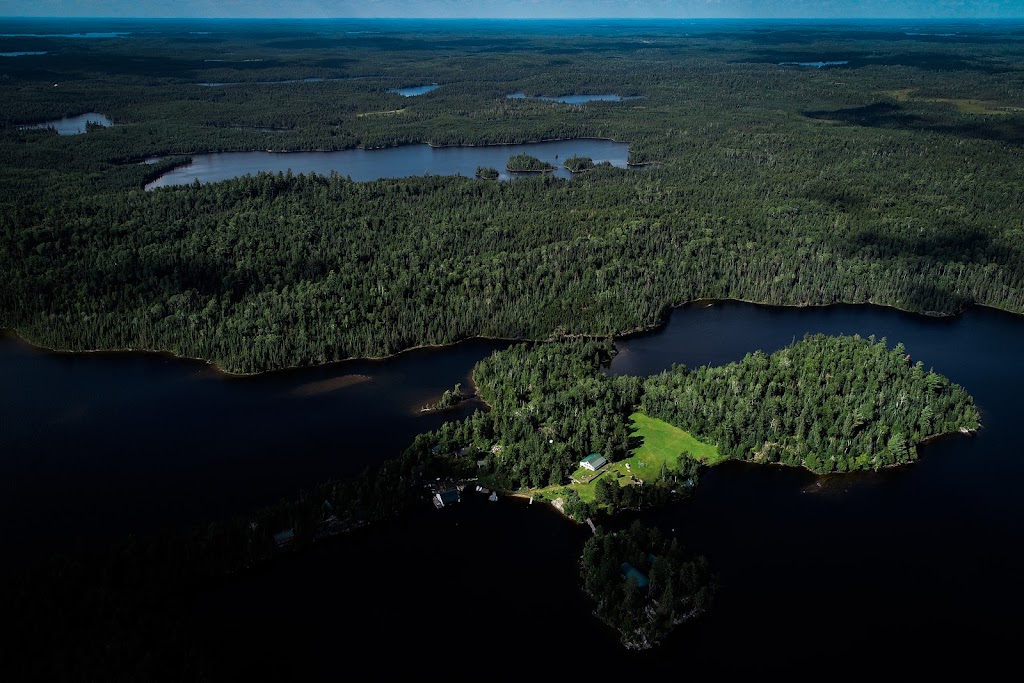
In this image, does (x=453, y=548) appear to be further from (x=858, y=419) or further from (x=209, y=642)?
(x=858, y=419)

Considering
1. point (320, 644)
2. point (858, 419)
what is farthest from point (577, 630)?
point (858, 419)

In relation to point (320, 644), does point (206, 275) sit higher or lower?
higher

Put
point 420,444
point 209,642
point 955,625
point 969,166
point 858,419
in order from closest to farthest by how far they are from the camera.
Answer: point 209,642
point 955,625
point 420,444
point 858,419
point 969,166

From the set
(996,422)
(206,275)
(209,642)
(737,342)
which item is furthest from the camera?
(206,275)

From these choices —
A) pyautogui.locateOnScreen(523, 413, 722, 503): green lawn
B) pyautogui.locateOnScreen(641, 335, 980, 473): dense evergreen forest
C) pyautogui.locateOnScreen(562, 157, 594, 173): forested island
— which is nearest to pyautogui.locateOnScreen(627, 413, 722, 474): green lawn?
pyautogui.locateOnScreen(523, 413, 722, 503): green lawn

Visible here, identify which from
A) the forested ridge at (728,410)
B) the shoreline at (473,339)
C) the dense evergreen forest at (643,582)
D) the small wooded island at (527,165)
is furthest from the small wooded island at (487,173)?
the dense evergreen forest at (643,582)

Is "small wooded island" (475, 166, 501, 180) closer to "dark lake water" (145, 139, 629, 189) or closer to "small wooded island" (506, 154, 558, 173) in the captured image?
"dark lake water" (145, 139, 629, 189)
